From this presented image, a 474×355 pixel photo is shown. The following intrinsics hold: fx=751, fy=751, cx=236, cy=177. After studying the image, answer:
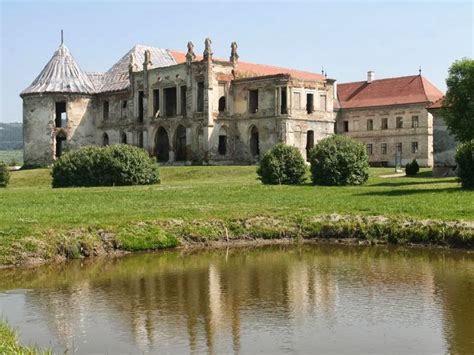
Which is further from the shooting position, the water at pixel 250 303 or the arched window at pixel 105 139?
the arched window at pixel 105 139

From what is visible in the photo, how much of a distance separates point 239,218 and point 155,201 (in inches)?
247

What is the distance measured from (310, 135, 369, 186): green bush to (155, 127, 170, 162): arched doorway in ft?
98.9

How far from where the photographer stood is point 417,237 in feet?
78.3

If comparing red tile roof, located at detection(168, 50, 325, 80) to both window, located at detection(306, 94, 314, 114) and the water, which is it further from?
the water

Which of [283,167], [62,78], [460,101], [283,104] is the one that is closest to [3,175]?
[283,167]

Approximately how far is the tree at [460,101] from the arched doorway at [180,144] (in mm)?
30390

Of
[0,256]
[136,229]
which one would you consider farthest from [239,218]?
[0,256]

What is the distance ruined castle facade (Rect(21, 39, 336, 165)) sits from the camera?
6328 cm

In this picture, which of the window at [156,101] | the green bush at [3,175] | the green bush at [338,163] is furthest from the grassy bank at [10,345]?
the window at [156,101]

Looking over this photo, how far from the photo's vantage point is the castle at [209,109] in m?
63.6

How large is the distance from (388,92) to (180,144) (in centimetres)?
2351

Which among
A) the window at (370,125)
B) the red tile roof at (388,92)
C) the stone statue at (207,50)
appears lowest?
the window at (370,125)

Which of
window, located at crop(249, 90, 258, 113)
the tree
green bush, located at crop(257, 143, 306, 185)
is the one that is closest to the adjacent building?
window, located at crop(249, 90, 258, 113)

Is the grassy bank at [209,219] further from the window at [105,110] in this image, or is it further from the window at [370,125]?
the window at [370,125]
